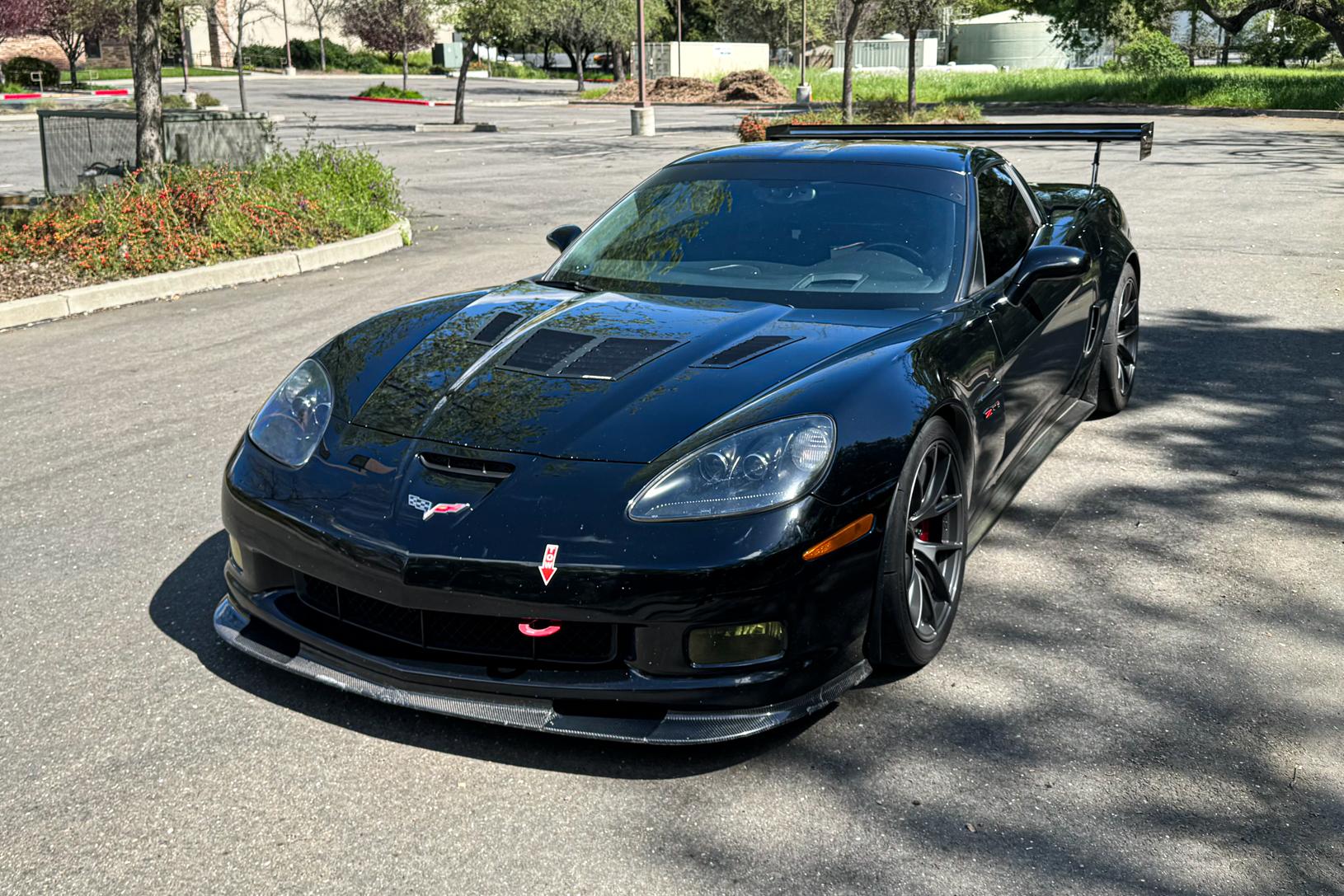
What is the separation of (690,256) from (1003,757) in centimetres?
219

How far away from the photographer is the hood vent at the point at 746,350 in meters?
3.73

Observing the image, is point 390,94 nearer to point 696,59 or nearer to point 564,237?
point 696,59

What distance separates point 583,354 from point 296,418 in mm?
878

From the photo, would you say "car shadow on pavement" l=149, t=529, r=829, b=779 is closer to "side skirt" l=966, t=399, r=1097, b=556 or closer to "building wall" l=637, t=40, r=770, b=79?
"side skirt" l=966, t=399, r=1097, b=556

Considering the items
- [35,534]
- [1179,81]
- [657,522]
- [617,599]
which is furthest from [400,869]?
[1179,81]

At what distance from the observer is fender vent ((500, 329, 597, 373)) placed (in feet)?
12.5

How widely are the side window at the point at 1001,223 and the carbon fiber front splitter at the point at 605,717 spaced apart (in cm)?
203

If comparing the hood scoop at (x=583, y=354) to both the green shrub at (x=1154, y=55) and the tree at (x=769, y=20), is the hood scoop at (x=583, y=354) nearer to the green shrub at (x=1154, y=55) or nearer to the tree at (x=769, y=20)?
the green shrub at (x=1154, y=55)

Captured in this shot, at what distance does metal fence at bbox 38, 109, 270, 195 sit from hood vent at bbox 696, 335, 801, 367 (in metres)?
10.8

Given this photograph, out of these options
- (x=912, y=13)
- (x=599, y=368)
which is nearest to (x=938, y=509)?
(x=599, y=368)

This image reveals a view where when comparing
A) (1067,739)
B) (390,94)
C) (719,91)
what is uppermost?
(390,94)

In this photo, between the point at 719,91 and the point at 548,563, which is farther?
the point at 719,91

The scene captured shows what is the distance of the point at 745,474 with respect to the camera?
3229 millimetres

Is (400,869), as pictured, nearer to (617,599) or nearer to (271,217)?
(617,599)
